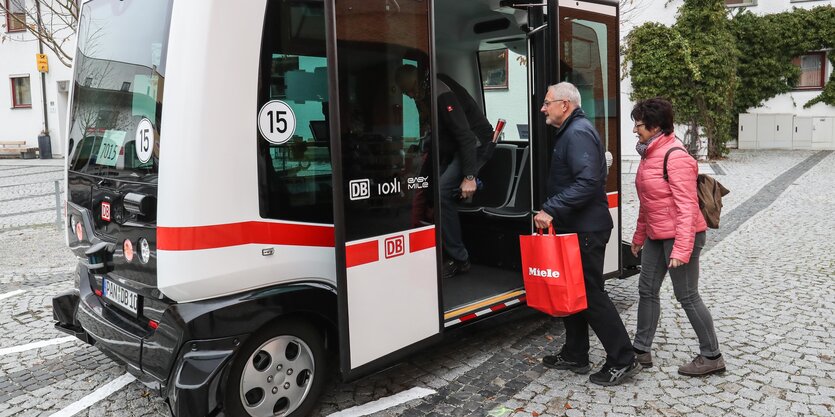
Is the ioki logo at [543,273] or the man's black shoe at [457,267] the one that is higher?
the ioki logo at [543,273]

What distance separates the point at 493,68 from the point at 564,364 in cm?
317

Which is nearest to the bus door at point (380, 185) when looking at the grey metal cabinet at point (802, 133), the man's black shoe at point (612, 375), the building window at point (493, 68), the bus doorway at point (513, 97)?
the bus doorway at point (513, 97)

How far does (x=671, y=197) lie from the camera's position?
3.99 meters

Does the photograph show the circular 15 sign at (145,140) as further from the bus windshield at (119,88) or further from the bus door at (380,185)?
the bus door at (380,185)

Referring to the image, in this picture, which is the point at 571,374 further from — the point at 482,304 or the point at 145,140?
the point at 145,140

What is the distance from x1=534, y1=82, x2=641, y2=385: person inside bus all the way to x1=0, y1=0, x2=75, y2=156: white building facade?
2472 centimetres

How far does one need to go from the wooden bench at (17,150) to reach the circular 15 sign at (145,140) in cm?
2497

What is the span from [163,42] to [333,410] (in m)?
2.09

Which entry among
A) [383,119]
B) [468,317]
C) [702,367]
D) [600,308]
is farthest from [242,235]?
[702,367]

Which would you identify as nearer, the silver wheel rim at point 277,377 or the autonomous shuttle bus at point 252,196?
the autonomous shuttle bus at point 252,196

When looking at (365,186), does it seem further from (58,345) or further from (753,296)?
(753,296)

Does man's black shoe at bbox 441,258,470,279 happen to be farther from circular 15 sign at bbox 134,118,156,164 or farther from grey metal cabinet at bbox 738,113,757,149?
grey metal cabinet at bbox 738,113,757,149

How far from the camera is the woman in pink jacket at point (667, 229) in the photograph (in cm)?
391

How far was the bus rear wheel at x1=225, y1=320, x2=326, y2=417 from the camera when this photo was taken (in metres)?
3.33
